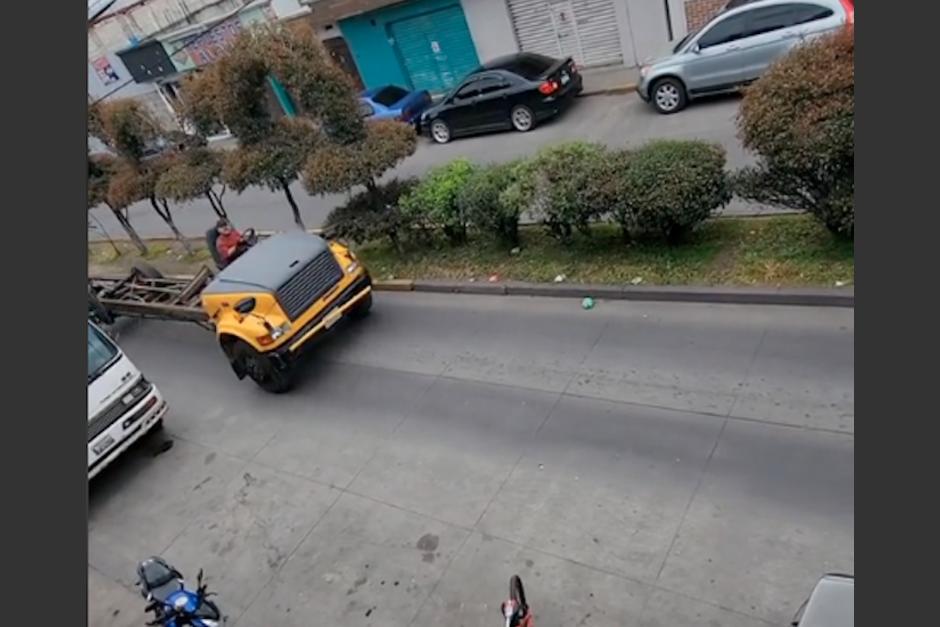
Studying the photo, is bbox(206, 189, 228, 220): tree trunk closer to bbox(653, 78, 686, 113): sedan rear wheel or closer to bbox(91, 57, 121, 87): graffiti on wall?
bbox(653, 78, 686, 113): sedan rear wheel

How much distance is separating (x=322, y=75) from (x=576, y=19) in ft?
31.6

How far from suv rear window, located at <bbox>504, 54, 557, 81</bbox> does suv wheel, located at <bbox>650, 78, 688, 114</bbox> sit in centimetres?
281

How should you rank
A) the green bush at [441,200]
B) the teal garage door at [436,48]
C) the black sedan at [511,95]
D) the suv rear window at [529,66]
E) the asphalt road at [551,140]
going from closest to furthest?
the green bush at [441,200]
the asphalt road at [551,140]
the black sedan at [511,95]
the suv rear window at [529,66]
the teal garage door at [436,48]

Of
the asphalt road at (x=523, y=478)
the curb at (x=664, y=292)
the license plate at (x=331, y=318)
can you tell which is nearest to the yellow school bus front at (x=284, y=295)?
the license plate at (x=331, y=318)

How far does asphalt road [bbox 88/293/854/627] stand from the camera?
5.38m

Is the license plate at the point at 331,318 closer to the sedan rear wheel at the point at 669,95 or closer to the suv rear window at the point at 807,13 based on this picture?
the sedan rear wheel at the point at 669,95

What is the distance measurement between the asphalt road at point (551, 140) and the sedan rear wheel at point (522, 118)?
0.59 feet

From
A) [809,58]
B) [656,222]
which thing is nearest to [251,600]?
[656,222]

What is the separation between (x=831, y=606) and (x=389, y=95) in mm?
18068

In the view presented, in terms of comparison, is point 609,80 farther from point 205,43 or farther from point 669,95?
point 205,43

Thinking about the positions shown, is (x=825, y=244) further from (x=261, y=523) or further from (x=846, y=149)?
(x=261, y=523)

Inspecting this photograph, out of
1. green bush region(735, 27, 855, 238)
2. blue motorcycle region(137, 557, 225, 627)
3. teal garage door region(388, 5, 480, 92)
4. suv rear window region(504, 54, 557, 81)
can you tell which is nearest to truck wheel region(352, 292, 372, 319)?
blue motorcycle region(137, 557, 225, 627)

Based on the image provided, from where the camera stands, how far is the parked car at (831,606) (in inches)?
143

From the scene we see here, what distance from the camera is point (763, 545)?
527cm
